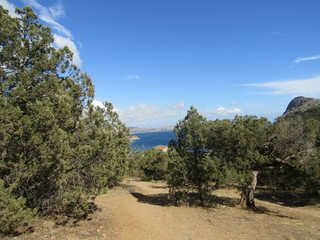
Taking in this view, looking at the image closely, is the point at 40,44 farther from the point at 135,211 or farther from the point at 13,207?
the point at 135,211

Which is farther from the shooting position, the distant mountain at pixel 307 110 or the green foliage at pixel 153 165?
the distant mountain at pixel 307 110

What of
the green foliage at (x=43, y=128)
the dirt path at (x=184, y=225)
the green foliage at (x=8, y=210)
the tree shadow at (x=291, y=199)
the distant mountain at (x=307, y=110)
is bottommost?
the tree shadow at (x=291, y=199)

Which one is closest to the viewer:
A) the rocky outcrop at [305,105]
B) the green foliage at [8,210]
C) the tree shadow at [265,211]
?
the green foliage at [8,210]

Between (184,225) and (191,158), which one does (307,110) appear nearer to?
(191,158)

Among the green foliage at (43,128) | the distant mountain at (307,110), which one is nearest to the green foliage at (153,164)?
the distant mountain at (307,110)

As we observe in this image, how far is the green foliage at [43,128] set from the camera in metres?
6.84

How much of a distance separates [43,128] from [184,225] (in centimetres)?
881

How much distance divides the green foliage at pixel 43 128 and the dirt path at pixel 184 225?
1442mm

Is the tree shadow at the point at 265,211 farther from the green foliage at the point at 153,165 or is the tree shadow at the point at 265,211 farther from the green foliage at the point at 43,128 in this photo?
the green foliage at the point at 153,165

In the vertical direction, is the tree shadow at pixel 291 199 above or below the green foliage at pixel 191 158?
below

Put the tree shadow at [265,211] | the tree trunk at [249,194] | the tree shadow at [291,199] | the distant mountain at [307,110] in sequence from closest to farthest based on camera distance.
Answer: the tree shadow at [265,211] → the tree trunk at [249,194] → the tree shadow at [291,199] → the distant mountain at [307,110]

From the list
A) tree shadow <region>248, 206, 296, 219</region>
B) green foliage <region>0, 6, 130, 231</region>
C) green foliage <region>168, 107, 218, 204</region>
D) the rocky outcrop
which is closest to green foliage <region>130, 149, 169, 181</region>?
green foliage <region>168, 107, 218, 204</region>

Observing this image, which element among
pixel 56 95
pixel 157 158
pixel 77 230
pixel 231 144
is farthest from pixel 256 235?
pixel 157 158

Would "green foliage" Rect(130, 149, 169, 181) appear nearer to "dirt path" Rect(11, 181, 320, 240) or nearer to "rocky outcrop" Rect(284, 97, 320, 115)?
"dirt path" Rect(11, 181, 320, 240)
